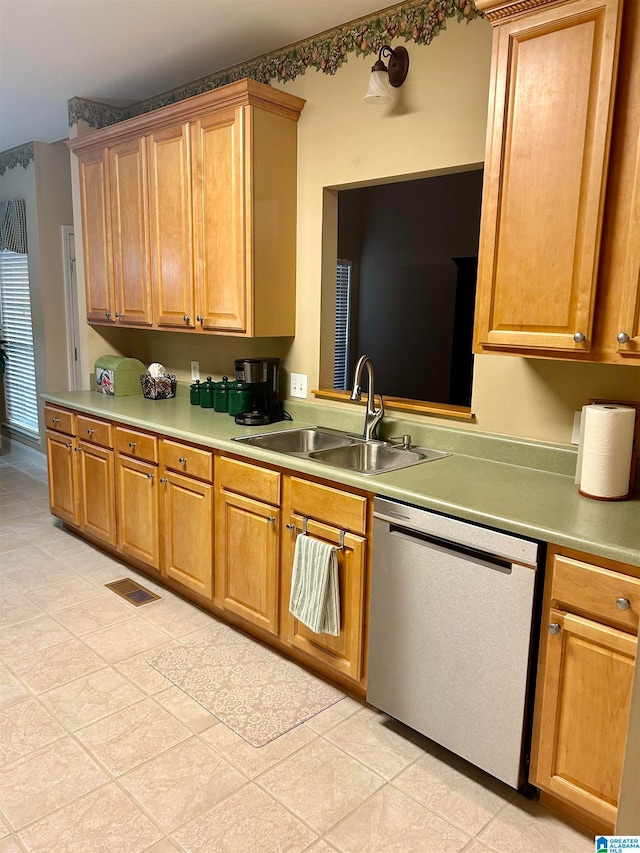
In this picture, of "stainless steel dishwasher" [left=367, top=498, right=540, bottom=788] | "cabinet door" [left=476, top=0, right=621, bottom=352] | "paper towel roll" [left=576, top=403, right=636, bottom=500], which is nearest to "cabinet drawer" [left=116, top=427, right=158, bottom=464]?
"stainless steel dishwasher" [left=367, top=498, right=540, bottom=788]

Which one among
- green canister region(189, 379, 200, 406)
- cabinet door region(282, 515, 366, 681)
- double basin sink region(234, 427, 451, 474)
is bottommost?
cabinet door region(282, 515, 366, 681)

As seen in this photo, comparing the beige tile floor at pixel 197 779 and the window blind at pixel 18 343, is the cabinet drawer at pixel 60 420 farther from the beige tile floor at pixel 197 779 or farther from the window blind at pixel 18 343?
the window blind at pixel 18 343

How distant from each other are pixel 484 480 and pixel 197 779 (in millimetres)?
1353

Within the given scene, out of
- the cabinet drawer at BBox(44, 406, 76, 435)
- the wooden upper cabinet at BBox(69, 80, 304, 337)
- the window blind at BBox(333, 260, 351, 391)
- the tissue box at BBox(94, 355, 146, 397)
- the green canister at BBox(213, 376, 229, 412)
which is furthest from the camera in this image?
the window blind at BBox(333, 260, 351, 391)

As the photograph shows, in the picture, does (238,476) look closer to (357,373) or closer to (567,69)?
(357,373)

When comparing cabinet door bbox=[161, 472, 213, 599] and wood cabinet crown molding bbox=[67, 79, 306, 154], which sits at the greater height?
wood cabinet crown molding bbox=[67, 79, 306, 154]

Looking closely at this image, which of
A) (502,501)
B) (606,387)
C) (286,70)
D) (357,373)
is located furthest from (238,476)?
(286,70)

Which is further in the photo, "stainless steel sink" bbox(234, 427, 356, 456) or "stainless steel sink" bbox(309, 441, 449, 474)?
"stainless steel sink" bbox(234, 427, 356, 456)

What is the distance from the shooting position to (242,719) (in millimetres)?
2285

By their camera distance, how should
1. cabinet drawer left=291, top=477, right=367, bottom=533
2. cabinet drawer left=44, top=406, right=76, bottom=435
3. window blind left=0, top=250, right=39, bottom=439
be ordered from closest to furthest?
cabinet drawer left=291, top=477, right=367, bottom=533, cabinet drawer left=44, top=406, right=76, bottom=435, window blind left=0, top=250, right=39, bottom=439

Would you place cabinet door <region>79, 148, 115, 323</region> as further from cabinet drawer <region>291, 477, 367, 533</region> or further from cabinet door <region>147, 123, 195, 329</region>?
cabinet drawer <region>291, 477, 367, 533</region>

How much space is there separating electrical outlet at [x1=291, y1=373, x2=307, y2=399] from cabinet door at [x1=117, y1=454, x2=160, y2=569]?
0.82m

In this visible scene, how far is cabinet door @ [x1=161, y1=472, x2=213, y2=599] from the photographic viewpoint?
9.53 ft

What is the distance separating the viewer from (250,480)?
2.64 meters
